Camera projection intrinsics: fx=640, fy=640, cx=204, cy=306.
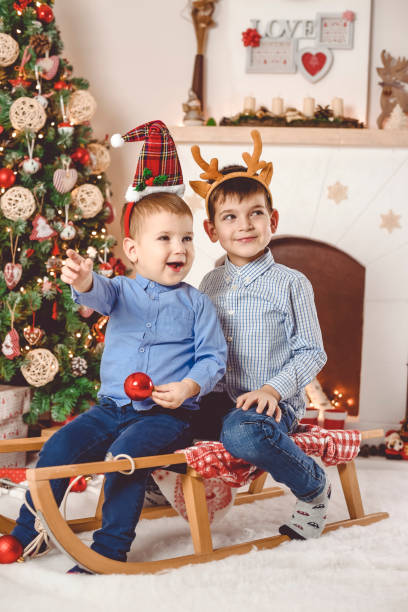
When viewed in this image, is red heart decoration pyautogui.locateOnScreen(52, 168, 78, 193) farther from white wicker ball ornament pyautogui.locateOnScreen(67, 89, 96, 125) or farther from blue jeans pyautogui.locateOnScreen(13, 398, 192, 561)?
blue jeans pyautogui.locateOnScreen(13, 398, 192, 561)

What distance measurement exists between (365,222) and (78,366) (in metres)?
1.49

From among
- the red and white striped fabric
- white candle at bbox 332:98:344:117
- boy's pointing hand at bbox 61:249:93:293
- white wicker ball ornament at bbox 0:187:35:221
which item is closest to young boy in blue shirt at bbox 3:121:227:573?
boy's pointing hand at bbox 61:249:93:293

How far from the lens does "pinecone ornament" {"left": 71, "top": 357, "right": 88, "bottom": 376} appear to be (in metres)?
2.55

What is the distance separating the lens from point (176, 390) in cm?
146

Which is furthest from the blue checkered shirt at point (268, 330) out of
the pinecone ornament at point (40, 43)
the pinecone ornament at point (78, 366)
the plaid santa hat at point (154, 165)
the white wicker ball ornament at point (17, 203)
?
the pinecone ornament at point (40, 43)

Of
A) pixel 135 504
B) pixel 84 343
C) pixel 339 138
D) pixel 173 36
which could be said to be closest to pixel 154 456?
pixel 135 504

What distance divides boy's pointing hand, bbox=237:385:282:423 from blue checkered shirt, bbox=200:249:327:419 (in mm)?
119

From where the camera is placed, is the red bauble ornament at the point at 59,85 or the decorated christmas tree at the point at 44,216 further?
the red bauble ornament at the point at 59,85

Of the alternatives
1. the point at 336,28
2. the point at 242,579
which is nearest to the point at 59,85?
the point at 336,28

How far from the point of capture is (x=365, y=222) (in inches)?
119

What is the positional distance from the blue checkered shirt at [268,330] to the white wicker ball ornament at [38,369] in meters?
0.93

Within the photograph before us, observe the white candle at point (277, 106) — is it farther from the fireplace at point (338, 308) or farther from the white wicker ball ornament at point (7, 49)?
the white wicker ball ornament at point (7, 49)

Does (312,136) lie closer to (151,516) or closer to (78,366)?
(78,366)

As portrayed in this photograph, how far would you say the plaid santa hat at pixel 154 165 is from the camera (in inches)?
66.6
